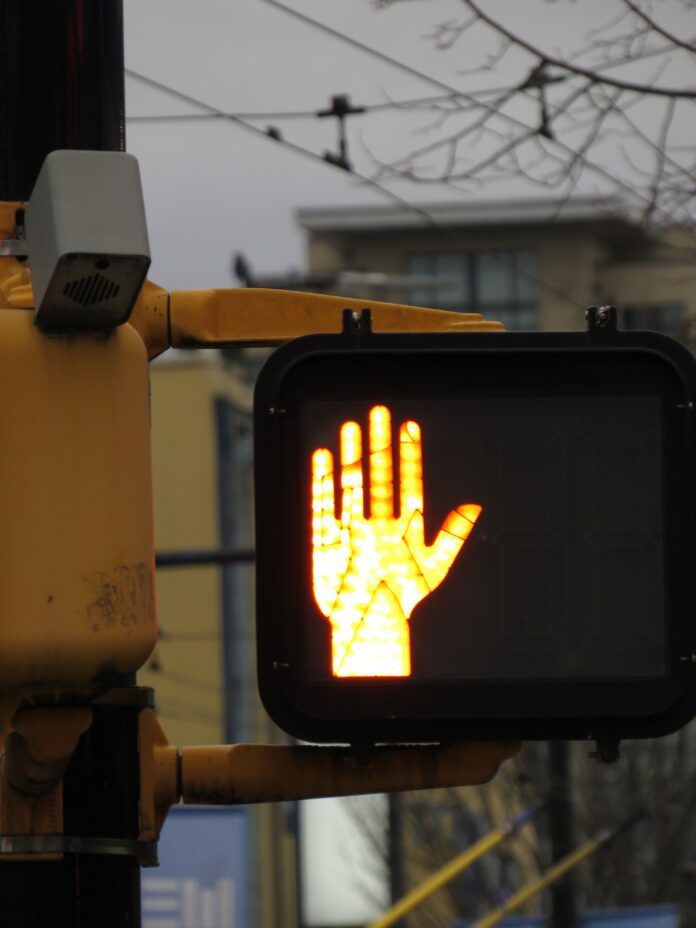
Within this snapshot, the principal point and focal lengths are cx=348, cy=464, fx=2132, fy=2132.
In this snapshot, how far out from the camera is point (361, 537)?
2.82 m

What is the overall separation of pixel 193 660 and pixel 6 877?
40.4 m

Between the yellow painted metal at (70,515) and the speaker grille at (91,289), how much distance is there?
0.08m

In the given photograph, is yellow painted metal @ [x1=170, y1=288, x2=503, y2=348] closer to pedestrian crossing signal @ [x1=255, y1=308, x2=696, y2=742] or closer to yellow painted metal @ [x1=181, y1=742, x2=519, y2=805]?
pedestrian crossing signal @ [x1=255, y1=308, x2=696, y2=742]

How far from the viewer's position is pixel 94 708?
300 cm

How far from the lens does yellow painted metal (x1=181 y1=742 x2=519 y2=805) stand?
118 inches

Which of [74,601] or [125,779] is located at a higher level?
[74,601]

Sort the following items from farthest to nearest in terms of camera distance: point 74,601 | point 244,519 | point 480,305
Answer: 1. point 480,305
2. point 244,519
3. point 74,601

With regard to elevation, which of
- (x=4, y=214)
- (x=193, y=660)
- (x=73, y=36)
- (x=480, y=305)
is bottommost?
(x=193, y=660)

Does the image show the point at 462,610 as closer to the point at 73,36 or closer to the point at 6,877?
the point at 6,877

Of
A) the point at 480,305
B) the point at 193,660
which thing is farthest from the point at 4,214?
the point at 480,305

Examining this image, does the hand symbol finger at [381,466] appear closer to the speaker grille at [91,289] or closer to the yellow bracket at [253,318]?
the yellow bracket at [253,318]

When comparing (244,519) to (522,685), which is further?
(244,519)

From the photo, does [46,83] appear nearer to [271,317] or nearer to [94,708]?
[271,317]

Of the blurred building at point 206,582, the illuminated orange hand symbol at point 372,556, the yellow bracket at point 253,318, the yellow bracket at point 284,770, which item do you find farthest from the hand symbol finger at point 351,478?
the blurred building at point 206,582
